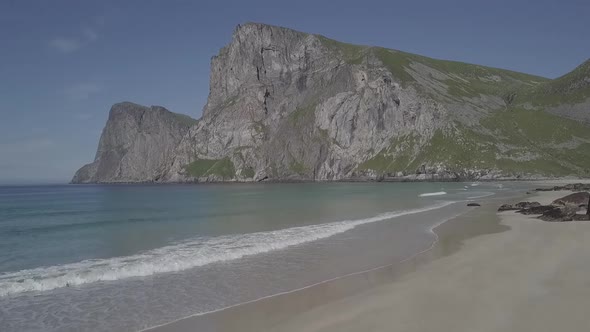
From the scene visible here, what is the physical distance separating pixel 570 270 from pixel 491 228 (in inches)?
574

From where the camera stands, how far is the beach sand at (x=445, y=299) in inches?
380

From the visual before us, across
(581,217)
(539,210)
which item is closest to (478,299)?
(581,217)

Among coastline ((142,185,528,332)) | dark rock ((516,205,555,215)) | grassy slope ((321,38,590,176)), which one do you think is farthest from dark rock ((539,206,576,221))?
grassy slope ((321,38,590,176))

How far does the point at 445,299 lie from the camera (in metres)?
11.6

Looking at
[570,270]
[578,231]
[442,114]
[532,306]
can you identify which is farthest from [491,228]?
[442,114]

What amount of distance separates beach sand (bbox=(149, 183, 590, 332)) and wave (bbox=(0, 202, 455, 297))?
720 centimetres

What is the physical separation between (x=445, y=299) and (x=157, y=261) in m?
12.8

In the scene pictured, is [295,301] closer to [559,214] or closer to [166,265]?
[166,265]

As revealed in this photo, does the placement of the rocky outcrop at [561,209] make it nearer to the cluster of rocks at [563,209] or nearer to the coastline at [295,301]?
the cluster of rocks at [563,209]

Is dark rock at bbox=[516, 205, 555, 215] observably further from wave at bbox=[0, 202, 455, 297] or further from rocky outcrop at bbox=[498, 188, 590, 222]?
wave at bbox=[0, 202, 455, 297]

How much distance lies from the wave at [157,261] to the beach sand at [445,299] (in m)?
7.20

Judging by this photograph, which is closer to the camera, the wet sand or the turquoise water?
the wet sand

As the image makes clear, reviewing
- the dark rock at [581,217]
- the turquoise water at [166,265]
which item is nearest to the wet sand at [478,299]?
the turquoise water at [166,265]

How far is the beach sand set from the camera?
380 inches
